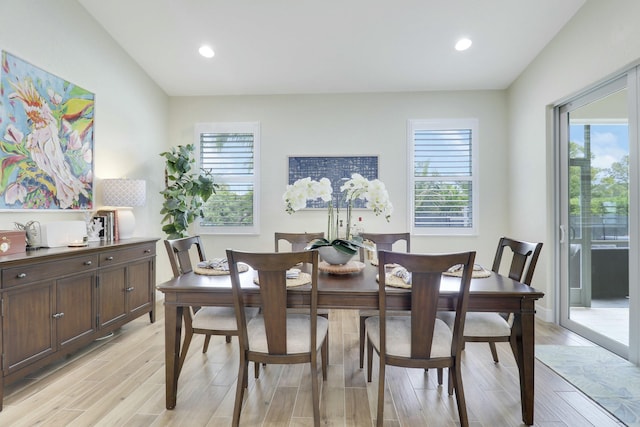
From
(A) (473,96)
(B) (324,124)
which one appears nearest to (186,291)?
(B) (324,124)

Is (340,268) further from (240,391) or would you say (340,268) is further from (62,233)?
(62,233)

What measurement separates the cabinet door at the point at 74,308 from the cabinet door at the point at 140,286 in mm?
Answer: 456

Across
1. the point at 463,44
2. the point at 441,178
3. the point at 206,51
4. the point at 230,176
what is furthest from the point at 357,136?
the point at 206,51

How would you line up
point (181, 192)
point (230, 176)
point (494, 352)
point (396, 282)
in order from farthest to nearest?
point (230, 176)
point (181, 192)
point (494, 352)
point (396, 282)

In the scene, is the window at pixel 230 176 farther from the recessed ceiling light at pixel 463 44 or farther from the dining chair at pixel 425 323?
the dining chair at pixel 425 323

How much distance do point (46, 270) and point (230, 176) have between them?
2.59 meters

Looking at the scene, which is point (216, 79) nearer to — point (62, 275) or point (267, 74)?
point (267, 74)

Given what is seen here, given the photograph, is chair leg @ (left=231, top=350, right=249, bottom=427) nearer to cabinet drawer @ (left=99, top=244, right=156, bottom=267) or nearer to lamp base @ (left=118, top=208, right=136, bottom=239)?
cabinet drawer @ (left=99, top=244, right=156, bottom=267)

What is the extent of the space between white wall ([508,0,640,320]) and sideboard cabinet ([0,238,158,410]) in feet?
14.0

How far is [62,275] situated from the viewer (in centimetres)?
244

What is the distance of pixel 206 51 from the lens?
12.2ft

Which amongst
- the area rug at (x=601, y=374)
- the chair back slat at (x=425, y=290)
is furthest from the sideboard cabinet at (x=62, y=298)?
the area rug at (x=601, y=374)

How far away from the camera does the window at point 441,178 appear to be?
4.42m

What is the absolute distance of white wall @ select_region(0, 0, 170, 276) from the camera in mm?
2652
